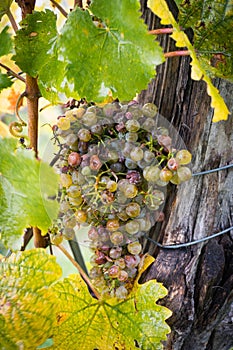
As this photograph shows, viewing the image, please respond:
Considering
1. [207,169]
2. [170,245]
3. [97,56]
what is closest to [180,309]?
[170,245]

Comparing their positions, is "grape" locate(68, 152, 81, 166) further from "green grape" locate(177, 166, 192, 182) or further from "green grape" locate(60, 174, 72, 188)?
"green grape" locate(177, 166, 192, 182)

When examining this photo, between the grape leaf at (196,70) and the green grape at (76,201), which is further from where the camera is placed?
the green grape at (76,201)

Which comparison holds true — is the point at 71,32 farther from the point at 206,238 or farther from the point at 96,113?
the point at 206,238

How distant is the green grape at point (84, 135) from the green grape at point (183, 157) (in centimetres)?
11

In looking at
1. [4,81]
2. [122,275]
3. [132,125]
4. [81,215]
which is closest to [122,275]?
[122,275]

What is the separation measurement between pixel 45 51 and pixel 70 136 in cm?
11

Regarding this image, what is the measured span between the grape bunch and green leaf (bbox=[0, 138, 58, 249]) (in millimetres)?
→ 36

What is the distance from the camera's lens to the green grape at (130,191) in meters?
0.58

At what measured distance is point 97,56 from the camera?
21.0 inches

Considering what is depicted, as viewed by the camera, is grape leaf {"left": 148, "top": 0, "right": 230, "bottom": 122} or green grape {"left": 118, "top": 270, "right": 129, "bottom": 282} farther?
green grape {"left": 118, "top": 270, "right": 129, "bottom": 282}

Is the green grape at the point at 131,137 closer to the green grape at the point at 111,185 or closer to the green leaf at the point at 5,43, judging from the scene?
the green grape at the point at 111,185

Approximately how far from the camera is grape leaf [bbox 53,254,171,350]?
67 centimetres

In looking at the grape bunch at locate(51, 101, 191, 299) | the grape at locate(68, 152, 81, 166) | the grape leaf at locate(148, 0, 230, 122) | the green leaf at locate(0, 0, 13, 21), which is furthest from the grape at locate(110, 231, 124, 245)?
the green leaf at locate(0, 0, 13, 21)

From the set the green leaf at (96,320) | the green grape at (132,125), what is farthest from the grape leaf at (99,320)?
the green grape at (132,125)
